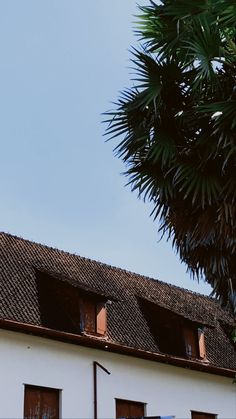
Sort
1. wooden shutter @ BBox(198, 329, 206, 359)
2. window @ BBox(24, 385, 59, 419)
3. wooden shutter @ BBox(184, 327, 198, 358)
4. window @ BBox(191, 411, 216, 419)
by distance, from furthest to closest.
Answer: wooden shutter @ BBox(198, 329, 206, 359) < wooden shutter @ BBox(184, 327, 198, 358) < window @ BBox(191, 411, 216, 419) < window @ BBox(24, 385, 59, 419)

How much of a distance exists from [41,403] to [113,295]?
6121 mm

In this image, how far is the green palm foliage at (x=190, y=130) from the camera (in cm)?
1136

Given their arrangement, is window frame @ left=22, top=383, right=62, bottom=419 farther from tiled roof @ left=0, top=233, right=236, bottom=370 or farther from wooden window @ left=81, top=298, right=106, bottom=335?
wooden window @ left=81, top=298, right=106, bottom=335

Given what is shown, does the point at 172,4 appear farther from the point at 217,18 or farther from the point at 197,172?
the point at 197,172

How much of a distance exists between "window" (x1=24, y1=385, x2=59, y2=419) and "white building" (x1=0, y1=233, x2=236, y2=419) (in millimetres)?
24

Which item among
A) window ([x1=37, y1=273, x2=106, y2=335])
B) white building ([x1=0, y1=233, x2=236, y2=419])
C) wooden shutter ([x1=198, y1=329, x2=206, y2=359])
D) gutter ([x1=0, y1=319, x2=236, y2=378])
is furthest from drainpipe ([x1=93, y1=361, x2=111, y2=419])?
wooden shutter ([x1=198, y1=329, x2=206, y2=359])

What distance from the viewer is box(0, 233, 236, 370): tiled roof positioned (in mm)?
19048

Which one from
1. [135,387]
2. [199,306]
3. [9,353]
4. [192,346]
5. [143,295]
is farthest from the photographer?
[199,306]

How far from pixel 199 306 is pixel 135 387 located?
7.86m

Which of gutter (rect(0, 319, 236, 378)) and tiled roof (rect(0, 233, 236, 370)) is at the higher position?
tiled roof (rect(0, 233, 236, 370))

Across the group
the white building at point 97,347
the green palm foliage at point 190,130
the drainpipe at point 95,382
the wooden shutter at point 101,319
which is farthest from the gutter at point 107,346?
the green palm foliage at point 190,130

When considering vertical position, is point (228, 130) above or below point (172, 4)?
below

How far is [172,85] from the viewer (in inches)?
494

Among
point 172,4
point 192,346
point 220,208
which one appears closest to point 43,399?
point 192,346
